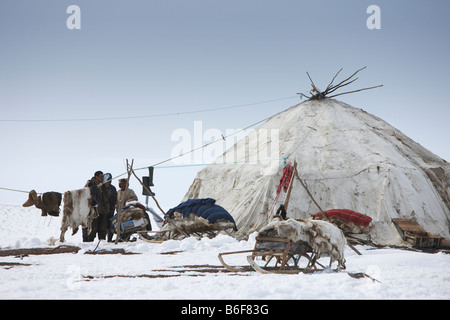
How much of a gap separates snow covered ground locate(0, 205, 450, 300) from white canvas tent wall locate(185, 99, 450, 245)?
11.7ft

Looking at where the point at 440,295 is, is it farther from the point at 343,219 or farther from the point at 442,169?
the point at 442,169

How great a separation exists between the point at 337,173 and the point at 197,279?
868cm

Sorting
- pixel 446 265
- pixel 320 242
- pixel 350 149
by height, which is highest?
pixel 350 149

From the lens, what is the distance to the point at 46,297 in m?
3.86

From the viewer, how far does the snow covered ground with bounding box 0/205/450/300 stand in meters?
4.06

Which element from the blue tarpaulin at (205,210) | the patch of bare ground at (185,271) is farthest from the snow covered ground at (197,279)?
the blue tarpaulin at (205,210)

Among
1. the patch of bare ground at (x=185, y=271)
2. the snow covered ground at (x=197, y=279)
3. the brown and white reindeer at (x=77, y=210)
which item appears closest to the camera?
the snow covered ground at (x=197, y=279)

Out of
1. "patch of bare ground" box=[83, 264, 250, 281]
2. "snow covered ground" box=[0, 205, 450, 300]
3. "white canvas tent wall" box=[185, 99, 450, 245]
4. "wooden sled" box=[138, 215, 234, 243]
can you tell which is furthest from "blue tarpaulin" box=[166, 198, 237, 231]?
"patch of bare ground" box=[83, 264, 250, 281]

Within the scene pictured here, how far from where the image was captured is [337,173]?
42.4ft

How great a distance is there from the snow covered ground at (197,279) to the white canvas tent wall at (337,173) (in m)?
3.55

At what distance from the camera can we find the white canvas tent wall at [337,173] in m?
12.2

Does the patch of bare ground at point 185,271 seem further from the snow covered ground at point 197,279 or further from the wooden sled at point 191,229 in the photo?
the wooden sled at point 191,229
